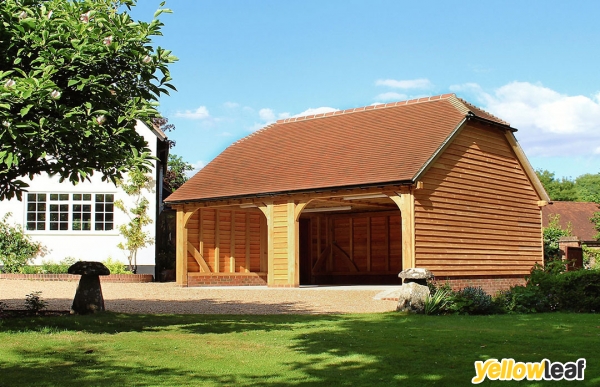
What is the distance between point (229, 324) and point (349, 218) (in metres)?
16.1

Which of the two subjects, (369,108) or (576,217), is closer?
(369,108)

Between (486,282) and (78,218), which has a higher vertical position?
(78,218)

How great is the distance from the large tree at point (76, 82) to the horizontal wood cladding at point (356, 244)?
1719cm

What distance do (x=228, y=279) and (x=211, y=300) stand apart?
26.9 ft

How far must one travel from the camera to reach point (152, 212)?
27.8 m

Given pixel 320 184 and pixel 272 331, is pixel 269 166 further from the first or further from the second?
pixel 272 331

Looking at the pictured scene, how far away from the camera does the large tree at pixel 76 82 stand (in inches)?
339

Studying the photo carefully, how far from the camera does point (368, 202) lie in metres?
24.1

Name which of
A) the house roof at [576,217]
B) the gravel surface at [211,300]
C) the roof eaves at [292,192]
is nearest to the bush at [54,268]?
the gravel surface at [211,300]

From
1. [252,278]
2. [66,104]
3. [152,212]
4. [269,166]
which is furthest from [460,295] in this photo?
[152,212]

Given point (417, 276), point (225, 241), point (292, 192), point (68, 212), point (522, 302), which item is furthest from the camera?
point (68, 212)

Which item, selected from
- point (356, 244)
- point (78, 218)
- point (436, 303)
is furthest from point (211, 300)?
point (78, 218)

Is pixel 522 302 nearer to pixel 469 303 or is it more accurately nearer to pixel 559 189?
pixel 469 303

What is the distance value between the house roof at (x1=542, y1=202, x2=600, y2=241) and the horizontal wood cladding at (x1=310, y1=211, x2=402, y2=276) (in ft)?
66.9
